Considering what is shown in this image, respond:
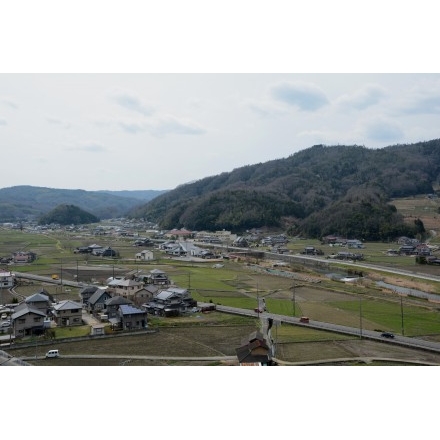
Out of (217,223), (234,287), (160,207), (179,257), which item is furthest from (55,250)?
(160,207)

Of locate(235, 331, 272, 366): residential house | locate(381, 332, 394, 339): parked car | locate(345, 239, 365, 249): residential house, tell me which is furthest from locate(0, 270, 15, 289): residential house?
locate(345, 239, 365, 249): residential house

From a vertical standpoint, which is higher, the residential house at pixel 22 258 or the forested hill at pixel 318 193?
the forested hill at pixel 318 193

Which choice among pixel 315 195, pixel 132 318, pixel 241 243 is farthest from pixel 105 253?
pixel 315 195

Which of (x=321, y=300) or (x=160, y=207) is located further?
(x=160, y=207)

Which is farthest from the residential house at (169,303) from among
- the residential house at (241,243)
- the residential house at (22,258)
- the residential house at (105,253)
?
the residential house at (241,243)

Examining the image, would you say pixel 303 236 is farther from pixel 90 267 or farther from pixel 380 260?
pixel 90 267

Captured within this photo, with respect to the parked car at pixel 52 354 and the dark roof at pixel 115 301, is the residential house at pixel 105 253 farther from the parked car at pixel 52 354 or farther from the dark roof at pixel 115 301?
the parked car at pixel 52 354
